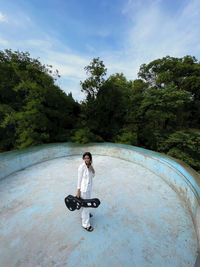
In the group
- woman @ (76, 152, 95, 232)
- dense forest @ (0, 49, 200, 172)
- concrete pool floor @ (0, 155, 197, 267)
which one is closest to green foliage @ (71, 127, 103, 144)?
dense forest @ (0, 49, 200, 172)

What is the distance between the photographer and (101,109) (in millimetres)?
9234

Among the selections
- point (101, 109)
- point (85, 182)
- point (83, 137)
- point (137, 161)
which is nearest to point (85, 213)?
point (85, 182)

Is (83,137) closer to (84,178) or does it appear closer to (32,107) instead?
(32,107)

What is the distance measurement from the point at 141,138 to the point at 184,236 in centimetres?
871

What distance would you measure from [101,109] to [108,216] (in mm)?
7870

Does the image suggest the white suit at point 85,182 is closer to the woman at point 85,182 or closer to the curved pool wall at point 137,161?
the woman at point 85,182

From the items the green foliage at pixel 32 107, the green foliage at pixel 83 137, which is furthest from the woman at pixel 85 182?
the green foliage at pixel 32 107

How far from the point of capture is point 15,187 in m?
3.29

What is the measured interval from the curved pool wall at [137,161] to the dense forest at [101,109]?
1.20 metres

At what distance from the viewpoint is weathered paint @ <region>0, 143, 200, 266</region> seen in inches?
66.9

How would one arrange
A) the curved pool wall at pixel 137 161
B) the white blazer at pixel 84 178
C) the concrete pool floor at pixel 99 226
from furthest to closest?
the curved pool wall at pixel 137 161
the white blazer at pixel 84 178
the concrete pool floor at pixel 99 226

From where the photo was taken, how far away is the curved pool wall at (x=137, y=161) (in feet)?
8.34

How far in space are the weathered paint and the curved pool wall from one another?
1.1 inches

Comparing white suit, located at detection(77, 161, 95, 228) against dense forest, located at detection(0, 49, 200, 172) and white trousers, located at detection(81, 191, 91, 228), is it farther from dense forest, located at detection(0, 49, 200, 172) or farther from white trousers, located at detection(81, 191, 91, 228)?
dense forest, located at detection(0, 49, 200, 172)
